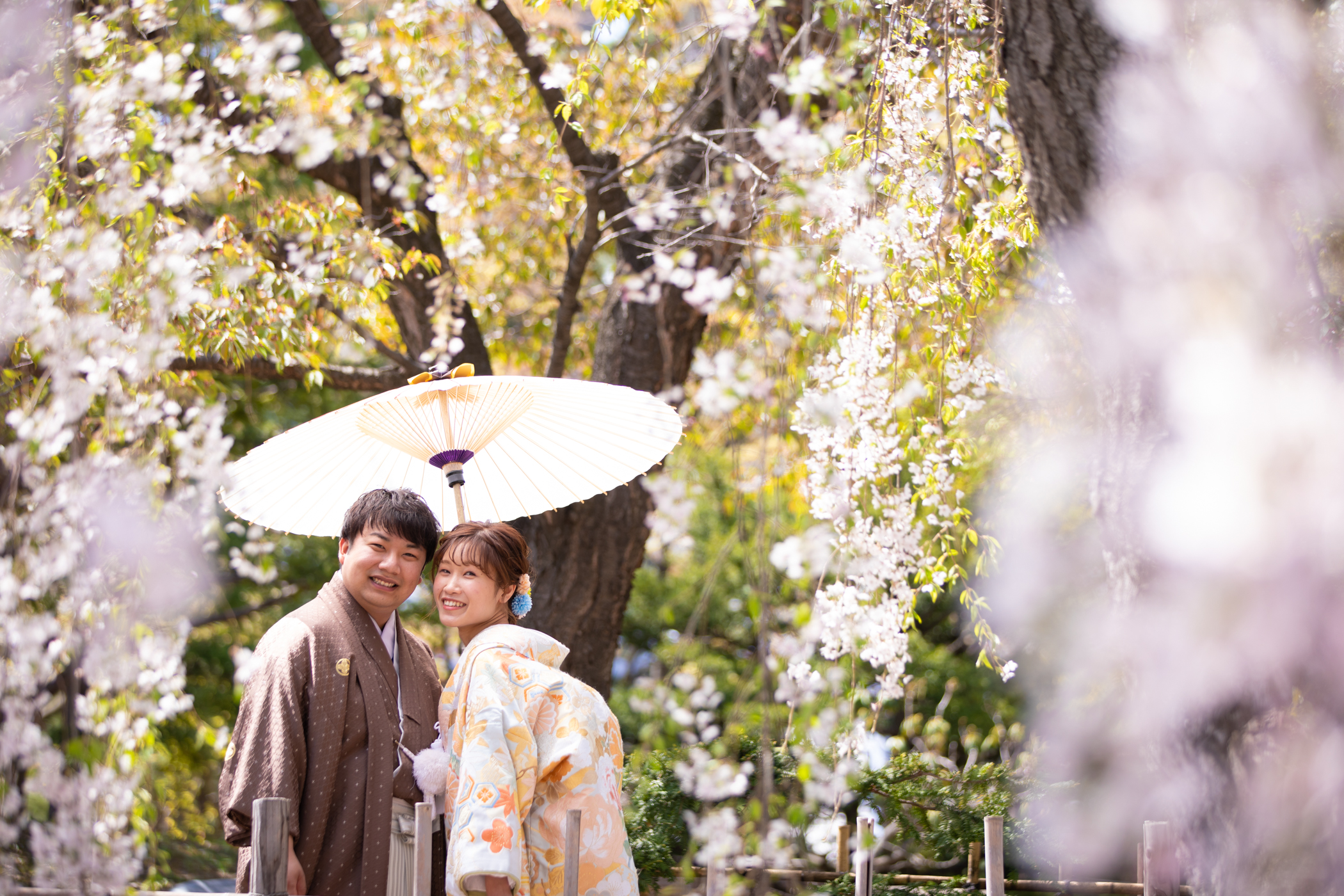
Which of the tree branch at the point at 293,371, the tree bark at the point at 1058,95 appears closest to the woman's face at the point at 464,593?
the tree bark at the point at 1058,95

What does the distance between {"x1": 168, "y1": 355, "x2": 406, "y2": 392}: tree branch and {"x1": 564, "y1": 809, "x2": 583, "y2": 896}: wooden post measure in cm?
233

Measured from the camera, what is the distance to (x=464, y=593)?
203 centimetres

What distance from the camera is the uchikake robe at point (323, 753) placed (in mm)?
1940

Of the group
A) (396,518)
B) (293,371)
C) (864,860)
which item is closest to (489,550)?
(396,518)

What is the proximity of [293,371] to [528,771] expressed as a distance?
2.66 metres

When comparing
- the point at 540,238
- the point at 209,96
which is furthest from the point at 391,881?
the point at 540,238

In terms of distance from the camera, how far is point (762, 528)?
160 cm

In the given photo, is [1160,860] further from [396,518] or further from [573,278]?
[573,278]

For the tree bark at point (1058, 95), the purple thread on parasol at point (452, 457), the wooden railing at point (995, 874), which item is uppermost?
the tree bark at point (1058, 95)

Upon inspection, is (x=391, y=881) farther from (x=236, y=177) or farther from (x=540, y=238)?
(x=540, y=238)

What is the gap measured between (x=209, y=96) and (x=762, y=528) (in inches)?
151

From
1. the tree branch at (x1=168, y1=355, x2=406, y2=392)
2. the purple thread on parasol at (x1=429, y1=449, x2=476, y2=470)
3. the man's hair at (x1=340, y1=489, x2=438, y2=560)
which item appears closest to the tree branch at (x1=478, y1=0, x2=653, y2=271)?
the tree branch at (x1=168, y1=355, x2=406, y2=392)

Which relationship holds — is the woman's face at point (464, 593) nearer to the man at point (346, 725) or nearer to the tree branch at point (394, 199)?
the man at point (346, 725)

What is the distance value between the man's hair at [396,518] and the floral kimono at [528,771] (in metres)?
0.28
